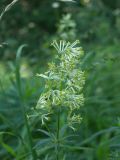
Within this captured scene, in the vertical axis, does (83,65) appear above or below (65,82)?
above

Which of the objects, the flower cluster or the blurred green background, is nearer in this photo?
the flower cluster

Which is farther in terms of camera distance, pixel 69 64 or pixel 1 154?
pixel 1 154

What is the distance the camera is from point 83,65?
372cm

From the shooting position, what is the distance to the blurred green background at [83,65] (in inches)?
143

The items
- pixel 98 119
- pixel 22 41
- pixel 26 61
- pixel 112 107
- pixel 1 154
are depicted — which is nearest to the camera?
pixel 1 154

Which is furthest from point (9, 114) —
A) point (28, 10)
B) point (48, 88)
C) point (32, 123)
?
point (28, 10)

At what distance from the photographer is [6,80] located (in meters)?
5.69

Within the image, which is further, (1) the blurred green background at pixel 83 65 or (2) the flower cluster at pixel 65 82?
(1) the blurred green background at pixel 83 65

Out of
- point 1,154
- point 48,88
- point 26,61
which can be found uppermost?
point 26,61

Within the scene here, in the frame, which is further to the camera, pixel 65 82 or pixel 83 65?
pixel 83 65

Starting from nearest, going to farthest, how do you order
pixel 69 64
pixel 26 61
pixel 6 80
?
pixel 69 64 < pixel 6 80 < pixel 26 61

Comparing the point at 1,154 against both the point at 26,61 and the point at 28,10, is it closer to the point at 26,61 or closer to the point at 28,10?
the point at 26,61

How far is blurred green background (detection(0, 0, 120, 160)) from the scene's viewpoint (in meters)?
3.63

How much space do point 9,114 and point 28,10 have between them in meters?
7.64
